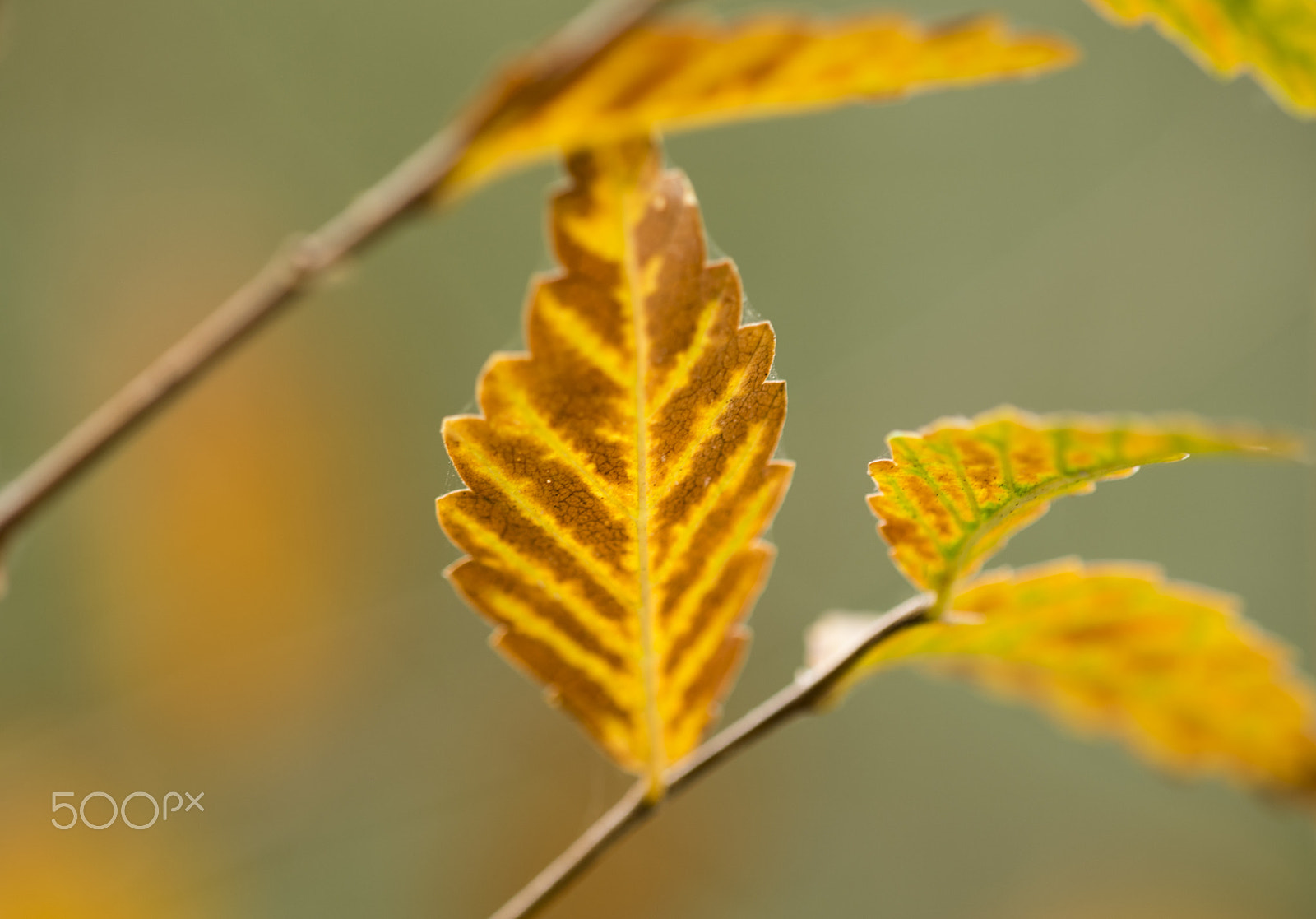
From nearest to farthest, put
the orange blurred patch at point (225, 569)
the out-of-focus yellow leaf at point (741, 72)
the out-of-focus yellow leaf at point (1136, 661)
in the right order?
the out-of-focus yellow leaf at point (741, 72) < the out-of-focus yellow leaf at point (1136, 661) < the orange blurred patch at point (225, 569)

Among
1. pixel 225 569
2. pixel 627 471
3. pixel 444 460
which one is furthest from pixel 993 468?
pixel 225 569

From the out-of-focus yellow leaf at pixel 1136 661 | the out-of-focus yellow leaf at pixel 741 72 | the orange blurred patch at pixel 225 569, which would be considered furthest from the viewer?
the orange blurred patch at pixel 225 569

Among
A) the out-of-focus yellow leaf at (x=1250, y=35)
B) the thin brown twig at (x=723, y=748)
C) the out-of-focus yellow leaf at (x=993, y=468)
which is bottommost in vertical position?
the thin brown twig at (x=723, y=748)

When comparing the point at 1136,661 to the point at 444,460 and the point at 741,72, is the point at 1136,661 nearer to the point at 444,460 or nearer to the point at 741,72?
the point at 741,72

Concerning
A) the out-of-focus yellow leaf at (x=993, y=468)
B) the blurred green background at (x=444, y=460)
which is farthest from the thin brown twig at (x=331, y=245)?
the blurred green background at (x=444, y=460)

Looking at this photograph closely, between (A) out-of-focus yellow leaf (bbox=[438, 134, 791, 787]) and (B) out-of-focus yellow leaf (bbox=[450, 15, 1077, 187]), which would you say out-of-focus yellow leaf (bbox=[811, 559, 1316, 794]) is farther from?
(B) out-of-focus yellow leaf (bbox=[450, 15, 1077, 187])

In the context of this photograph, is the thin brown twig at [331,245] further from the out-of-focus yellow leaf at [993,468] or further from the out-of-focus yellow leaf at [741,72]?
the out-of-focus yellow leaf at [993,468]
